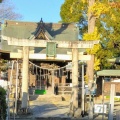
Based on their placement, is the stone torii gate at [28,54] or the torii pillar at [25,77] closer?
the torii pillar at [25,77]

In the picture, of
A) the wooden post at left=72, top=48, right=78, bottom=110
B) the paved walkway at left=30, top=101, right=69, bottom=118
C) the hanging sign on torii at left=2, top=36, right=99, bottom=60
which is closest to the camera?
the paved walkway at left=30, top=101, right=69, bottom=118

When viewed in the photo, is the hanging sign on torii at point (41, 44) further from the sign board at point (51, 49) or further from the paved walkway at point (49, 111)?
the paved walkway at point (49, 111)

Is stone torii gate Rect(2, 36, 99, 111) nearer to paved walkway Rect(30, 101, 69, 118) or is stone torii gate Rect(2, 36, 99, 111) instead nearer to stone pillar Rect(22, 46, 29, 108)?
stone pillar Rect(22, 46, 29, 108)

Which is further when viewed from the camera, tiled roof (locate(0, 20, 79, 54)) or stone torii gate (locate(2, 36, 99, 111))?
tiled roof (locate(0, 20, 79, 54))

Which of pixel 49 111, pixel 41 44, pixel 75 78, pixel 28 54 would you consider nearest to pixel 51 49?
pixel 41 44

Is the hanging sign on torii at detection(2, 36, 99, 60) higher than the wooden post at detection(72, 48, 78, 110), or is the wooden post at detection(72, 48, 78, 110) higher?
the hanging sign on torii at detection(2, 36, 99, 60)

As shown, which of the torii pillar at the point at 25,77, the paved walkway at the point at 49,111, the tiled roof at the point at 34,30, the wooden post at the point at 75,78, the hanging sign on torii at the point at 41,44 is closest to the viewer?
the torii pillar at the point at 25,77

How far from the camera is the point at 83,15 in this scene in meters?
38.4

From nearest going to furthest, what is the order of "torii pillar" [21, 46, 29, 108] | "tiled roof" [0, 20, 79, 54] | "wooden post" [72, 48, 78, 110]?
"torii pillar" [21, 46, 29, 108], "wooden post" [72, 48, 78, 110], "tiled roof" [0, 20, 79, 54]

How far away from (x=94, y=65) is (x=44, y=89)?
651cm

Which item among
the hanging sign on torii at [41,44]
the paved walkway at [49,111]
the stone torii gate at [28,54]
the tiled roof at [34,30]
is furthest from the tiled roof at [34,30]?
the stone torii gate at [28,54]

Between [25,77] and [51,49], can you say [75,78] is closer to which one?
[51,49]

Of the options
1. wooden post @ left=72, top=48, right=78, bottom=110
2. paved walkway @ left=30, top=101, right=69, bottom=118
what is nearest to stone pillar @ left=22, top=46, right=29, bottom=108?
paved walkway @ left=30, top=101, right=69, bottom=118

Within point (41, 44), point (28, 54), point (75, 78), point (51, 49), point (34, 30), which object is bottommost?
point (75, 78)
